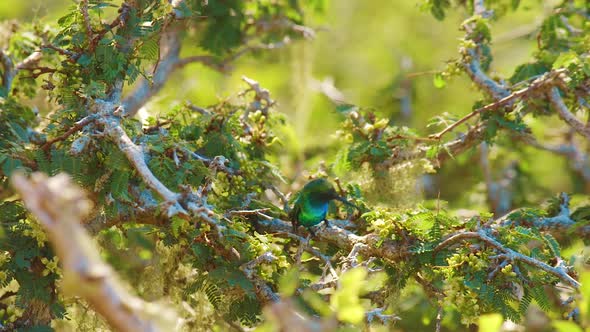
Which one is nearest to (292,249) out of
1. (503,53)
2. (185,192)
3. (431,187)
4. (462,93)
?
(185,192)

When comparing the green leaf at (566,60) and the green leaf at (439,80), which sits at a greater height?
the green leaf at (439,80)

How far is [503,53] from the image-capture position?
912 centimetres

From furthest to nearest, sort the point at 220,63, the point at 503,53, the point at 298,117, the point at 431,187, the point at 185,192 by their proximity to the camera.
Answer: the point at 503,53
the point at 431,187
the point at 298,117
the point at 220,63
the point at 185,192

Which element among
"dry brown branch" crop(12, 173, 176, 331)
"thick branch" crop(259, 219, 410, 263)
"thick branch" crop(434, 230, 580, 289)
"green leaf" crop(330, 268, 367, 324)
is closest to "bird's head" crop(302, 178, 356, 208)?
"thick branch" crop(259, 219, 410, 263)

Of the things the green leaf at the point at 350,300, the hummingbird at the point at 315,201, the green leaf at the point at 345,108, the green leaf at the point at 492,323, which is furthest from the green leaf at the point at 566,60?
the green leaf at the point at 350,300

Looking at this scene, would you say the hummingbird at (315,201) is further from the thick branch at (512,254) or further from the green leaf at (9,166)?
the green leaf at (9,166)

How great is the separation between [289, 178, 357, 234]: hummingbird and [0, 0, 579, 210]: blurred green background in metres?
0.84

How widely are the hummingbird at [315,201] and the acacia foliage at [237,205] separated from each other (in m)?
0.12

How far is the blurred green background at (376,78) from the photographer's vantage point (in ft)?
19.3

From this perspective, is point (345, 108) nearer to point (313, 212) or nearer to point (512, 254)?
point (313, 212)

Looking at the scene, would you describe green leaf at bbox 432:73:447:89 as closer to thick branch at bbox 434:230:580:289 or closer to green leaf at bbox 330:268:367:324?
thick branch at bbox 434:230:580:289

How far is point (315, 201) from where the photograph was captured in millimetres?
3604

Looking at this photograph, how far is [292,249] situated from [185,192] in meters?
1.29

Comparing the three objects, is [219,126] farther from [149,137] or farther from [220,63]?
[220,63]
